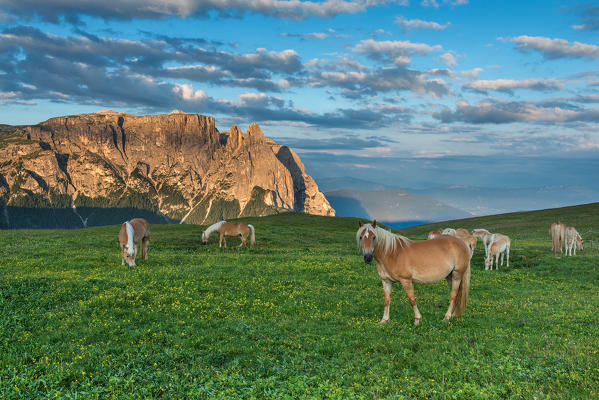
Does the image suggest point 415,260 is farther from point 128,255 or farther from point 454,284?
point 128,255

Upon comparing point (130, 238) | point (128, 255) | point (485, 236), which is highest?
point (130, 238)

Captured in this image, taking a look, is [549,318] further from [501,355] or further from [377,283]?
[377,283]

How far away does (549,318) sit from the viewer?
579 inches

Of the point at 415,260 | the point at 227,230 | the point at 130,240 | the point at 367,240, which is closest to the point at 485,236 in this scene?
the point at 415,260

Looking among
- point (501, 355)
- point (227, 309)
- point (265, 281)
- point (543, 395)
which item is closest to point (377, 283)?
point (265, 281)

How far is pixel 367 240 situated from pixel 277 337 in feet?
16.3

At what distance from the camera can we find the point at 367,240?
47.1 feet

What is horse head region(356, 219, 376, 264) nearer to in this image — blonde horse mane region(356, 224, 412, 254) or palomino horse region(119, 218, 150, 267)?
blonde horse mane region(356, 224, 412, 254)

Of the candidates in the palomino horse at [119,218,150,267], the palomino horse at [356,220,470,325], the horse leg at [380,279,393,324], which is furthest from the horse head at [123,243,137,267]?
the horse leg at [380,279,393,324]

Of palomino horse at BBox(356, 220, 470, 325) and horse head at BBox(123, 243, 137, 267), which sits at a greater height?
palomino horse at BBox(356, 220, 470, 325)

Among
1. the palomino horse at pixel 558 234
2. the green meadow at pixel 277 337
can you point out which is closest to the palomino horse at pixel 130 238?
the green meadow at pixel 277 337

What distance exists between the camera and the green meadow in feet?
29.6

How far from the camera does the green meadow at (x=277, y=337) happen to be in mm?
9008

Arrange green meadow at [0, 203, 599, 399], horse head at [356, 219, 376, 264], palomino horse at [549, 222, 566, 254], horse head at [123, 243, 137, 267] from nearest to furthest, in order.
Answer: green meadow at [0, 203, 599, 399]
horse head at [356, 219, 376, 264]
horse head at [123, 243, 137, 267]
palomino horse at [549, 222, 566, 254]
